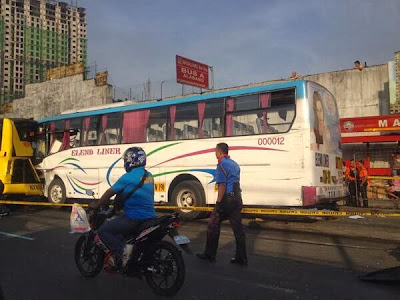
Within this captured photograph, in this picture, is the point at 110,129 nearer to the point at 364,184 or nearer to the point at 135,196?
the point at 135,196

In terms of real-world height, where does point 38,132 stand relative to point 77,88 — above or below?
below

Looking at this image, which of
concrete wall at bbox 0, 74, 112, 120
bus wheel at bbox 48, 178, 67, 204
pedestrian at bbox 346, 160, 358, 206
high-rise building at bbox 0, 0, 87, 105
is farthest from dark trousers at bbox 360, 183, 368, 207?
high-rise building at bbox 0, 0, 87, 105

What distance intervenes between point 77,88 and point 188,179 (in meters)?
20.3

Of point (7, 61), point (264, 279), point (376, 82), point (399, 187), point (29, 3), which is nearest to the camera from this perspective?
point (264, 279)

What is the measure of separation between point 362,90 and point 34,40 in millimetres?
47506

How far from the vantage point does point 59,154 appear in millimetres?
13930

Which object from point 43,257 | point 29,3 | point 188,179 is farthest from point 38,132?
point 29,3

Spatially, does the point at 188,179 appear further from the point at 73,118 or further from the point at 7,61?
the point at 7,61

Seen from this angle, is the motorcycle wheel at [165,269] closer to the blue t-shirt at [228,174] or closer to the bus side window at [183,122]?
the blue t-shirt at [228,174]

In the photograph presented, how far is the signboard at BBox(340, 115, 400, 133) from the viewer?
50.3ft

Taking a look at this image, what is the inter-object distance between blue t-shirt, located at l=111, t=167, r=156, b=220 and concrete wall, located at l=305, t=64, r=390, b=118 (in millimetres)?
14353

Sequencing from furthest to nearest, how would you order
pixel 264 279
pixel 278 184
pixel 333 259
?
pixel 278 184, pixel 333 259, pixel 264 279

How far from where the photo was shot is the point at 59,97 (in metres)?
30.2

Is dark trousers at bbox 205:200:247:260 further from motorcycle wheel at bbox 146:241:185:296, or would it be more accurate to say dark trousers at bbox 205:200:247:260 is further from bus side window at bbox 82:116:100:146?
bus side window at bbox 82:116:100:146
